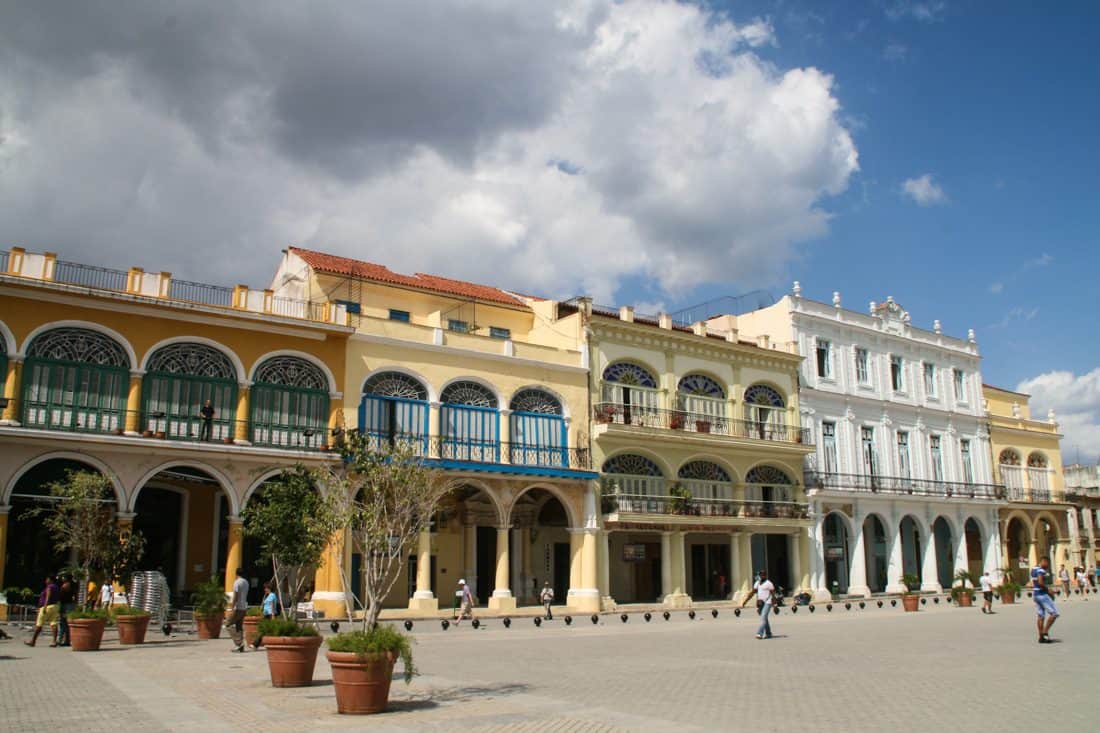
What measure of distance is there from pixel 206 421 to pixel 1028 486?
44.8 metres

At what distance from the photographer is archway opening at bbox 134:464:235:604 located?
96.8 feet

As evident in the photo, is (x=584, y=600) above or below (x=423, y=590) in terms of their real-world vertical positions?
below

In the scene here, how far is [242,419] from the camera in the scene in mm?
28453

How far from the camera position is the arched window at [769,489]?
130 ft

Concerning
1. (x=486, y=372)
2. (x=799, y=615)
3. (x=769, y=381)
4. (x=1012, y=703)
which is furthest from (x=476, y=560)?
(x=1012, y=703)

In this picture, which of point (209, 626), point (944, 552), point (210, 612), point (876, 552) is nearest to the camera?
point (210, 612)

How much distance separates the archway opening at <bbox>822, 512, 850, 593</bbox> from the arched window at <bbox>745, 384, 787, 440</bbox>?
5.61 meters

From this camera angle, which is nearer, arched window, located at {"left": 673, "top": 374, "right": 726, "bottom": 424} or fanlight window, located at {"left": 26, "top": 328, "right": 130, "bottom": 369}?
fanlight window, located at {"left": 26, "top": 328, "right": 130, "bottom": 369}

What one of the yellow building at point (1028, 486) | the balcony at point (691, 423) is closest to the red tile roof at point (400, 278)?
the balcony at point (691, 423)

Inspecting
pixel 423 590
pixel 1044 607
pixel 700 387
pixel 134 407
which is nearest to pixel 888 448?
pixel 700 387

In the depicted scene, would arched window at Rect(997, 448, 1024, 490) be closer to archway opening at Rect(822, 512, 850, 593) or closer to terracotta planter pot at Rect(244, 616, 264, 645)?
archway opening at Rect(822, 512, 850, 593)

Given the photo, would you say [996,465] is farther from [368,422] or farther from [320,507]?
[320,507]

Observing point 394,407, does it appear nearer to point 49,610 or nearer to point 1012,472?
point 49,610

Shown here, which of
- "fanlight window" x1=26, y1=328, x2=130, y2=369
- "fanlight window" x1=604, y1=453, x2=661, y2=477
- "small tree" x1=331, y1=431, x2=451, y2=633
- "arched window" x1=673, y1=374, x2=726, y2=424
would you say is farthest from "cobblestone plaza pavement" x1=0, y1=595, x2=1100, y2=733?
"arched window" x1=673, y1=374, x2=726, y2=424
